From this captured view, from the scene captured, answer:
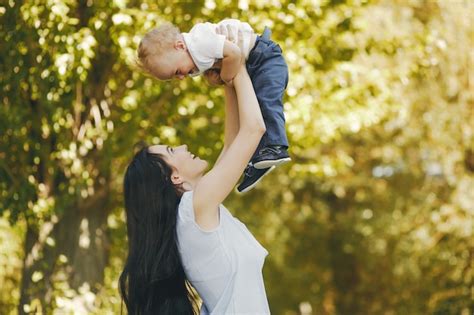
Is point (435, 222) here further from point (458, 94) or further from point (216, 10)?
point (216, 10)

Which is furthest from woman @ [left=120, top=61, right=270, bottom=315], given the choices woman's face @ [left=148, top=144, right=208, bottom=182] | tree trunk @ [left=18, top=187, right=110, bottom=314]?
tree trunk @ [left=18, top=187, right=110, bottom=314]

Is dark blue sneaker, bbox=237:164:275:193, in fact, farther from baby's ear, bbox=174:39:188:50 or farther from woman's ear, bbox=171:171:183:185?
baby's ear, bbox=174:39:188:50

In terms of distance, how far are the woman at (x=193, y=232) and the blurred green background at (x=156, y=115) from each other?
10.3 ft

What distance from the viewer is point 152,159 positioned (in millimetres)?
3754

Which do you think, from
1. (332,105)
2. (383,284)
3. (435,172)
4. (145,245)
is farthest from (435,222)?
(145,245)

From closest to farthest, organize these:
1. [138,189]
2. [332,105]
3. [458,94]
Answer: [138,189] < [332,105] < [458,94]

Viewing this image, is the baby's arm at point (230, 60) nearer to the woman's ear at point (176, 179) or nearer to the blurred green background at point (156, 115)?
the woman's ear at point (176, 179)

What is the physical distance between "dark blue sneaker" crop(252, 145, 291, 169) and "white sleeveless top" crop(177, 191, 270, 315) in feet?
0.82

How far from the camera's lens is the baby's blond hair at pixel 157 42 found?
3760 mm

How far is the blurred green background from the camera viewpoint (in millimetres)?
7176

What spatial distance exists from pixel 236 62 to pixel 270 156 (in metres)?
0.40

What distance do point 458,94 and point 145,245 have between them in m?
11.4

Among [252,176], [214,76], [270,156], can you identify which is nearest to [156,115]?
[214,76]

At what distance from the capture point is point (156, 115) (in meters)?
8.42
